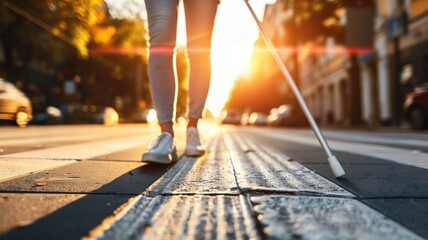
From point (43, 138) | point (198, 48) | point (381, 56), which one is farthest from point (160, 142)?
point (381, 56)

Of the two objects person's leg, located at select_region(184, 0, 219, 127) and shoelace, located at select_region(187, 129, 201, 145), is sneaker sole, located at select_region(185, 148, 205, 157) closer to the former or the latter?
shoelace, located at select_region(187, 129, 201, 145)

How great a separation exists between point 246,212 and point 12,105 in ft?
42.3

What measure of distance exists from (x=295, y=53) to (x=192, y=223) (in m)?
25.0

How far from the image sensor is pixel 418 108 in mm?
10516

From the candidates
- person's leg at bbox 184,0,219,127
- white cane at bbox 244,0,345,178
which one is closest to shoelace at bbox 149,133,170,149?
person's leg at bbox 184,0,219,127

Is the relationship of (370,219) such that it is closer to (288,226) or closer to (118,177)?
(288,226)

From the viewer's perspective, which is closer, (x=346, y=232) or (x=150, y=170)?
(x=346, y=232)

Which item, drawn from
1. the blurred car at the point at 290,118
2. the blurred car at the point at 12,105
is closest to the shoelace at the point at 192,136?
the blurred car at the point at 12,105

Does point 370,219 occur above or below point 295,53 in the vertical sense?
below

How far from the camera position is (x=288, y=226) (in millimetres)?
1182

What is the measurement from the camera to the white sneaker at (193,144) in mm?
3109

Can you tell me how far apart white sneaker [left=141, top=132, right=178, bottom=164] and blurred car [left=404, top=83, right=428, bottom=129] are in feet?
30.0

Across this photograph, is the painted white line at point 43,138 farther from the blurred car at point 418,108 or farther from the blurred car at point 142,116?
the blurred car at point 142,116

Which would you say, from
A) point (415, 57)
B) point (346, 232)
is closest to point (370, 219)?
point (346, 232)
